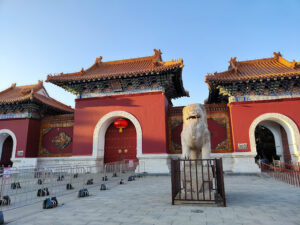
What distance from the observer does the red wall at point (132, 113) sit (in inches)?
408

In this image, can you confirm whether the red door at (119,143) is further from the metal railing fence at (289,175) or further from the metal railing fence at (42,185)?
the metal railing fence at (289,175)

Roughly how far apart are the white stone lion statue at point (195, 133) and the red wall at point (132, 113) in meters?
5.28

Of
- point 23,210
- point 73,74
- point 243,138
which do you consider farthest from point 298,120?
point 73,74

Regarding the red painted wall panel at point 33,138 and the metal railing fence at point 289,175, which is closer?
the metal railing fence at point 289,175

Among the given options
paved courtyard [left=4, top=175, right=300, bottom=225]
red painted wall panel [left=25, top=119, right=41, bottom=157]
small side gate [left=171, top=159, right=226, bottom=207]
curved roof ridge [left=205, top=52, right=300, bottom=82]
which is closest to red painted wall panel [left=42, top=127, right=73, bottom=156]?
red painted wall panel [left=25, top=119, right=41, bottom=157]

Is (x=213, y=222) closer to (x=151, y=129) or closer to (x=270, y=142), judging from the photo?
(x=151, y=129)

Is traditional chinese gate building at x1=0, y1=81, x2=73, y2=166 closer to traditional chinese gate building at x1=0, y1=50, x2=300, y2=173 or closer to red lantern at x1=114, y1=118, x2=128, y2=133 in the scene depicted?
traditional chinese gate building at x1=0, y1=50, x2=300, y2=173

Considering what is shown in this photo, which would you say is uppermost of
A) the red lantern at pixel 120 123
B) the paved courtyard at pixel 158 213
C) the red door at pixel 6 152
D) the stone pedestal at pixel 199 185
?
the red lantern at pixel 120 123

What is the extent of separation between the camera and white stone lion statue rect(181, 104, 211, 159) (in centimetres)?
478

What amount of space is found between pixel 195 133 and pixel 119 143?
7.93 m

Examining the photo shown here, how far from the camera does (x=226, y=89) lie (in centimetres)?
1038

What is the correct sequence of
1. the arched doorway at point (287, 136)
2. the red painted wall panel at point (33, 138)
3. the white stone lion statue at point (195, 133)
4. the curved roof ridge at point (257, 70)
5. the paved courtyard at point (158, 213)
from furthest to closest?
the red painted wall panel at point (33, 138), the curved roof ridge at point (257, 70), the arched doorway at point (287, 136), the white stone lion statue at point (195, 133), the paved courtyard at point (158, 213)

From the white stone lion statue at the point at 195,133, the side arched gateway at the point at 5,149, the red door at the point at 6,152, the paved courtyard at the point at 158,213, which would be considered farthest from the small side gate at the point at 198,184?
the red door at the point at 6,152

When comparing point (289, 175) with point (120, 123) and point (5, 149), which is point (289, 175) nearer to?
point (120, 123)
